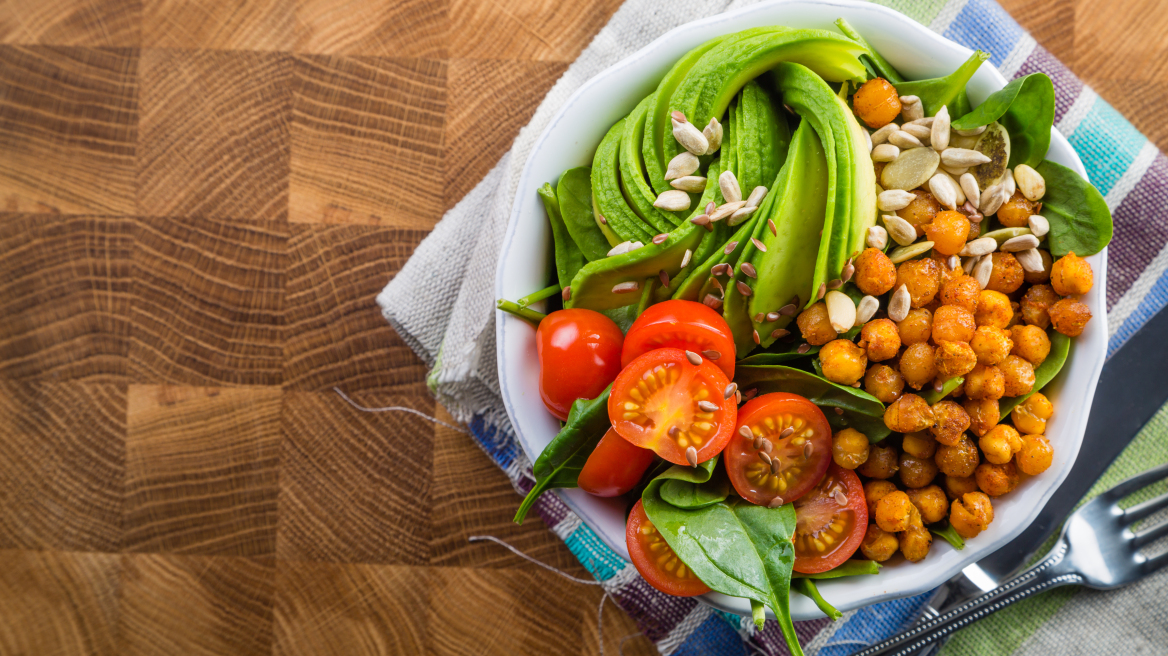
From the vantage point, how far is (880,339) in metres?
1.26

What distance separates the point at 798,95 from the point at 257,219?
60.8 inches

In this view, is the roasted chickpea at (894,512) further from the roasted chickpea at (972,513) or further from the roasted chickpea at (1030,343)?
the roasted chickpea at (1030,343)

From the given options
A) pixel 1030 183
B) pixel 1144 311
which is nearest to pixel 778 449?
pixel 1030 183

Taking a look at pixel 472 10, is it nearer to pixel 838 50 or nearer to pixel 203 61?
pixel 203 61

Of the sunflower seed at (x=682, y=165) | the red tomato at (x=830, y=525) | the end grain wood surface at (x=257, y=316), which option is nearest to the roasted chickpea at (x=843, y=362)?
the red tomato at (x=830, y=525)

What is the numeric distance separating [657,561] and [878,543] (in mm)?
430

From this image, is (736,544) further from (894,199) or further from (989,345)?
(894,199)

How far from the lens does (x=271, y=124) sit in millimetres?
2033

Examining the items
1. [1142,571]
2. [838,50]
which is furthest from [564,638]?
[838,50]

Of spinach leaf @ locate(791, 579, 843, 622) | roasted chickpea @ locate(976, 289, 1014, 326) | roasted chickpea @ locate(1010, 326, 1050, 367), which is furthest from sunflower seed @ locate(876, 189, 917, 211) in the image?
spinach leaf @ locate(791, 579, 843, 622)

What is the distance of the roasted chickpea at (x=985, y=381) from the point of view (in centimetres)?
126

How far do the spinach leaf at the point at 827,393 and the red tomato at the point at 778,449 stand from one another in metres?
0.03

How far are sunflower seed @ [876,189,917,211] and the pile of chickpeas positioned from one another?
3cm

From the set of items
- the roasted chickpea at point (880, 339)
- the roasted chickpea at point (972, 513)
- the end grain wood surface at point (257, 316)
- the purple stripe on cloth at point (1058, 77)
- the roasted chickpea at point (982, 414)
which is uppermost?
the purple stripe on cloth at point (1058, 77)
